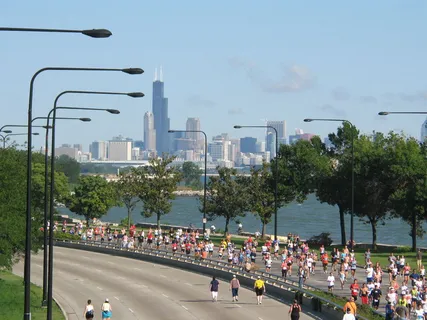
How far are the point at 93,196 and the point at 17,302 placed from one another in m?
56.3

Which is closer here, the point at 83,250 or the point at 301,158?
the point at 83,250

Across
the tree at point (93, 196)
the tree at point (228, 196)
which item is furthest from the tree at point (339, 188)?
the tree at point (93, 196)

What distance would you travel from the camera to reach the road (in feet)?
136

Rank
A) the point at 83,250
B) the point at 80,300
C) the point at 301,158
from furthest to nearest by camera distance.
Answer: the point at 301,158, the point at 83,250, the point at 80,300

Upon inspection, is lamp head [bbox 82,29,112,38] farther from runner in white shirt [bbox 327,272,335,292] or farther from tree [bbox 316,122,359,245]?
tree [bbox 316,122,359,245]

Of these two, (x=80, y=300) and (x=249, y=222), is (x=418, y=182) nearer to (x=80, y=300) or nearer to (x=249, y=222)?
(x=80, y=300)

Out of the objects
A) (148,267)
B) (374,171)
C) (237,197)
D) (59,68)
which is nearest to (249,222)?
(237,197)

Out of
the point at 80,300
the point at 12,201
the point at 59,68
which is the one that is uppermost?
the point at 59,68

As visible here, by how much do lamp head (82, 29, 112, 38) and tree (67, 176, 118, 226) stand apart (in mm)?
79275

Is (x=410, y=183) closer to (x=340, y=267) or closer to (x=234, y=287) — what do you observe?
(x=340, y=267)

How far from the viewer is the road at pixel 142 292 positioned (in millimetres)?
41406

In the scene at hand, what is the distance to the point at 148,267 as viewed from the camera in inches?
2472

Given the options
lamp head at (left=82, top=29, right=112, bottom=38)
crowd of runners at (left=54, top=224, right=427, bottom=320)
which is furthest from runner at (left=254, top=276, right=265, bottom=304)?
lamp head at (left=82, top=29, right=112, bottom=38)

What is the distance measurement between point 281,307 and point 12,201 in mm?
15096
